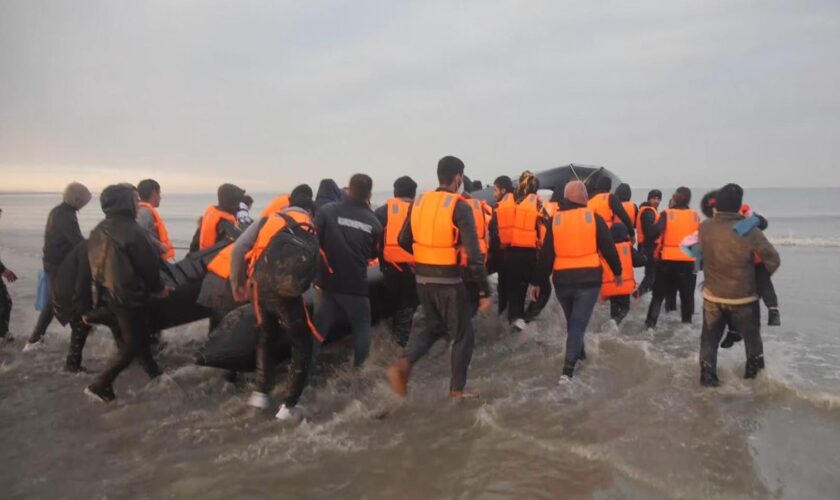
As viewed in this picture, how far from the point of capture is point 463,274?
13.0ft

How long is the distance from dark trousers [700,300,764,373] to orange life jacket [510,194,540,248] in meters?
1.92

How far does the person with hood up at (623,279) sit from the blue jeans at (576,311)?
3.63ft

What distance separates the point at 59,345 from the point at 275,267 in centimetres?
355

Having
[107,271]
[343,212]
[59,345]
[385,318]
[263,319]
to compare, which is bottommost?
[59,345]

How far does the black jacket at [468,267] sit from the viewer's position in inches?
150

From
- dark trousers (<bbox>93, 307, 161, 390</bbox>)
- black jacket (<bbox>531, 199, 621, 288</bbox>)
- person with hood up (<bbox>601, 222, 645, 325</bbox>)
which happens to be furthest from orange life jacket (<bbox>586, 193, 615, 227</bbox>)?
dark trousers (<bbox>93, 307, 161, 390</bbox>)

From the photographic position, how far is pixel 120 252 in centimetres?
394

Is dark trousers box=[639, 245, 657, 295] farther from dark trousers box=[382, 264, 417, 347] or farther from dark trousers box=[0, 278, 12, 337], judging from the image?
dark trousers box=[0, 278, 12, 337]

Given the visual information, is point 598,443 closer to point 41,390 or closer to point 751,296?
point 751,296

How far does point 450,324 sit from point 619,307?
9.47ft

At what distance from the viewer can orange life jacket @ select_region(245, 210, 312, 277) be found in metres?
3.60

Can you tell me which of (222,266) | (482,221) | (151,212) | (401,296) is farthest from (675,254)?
(151,212)

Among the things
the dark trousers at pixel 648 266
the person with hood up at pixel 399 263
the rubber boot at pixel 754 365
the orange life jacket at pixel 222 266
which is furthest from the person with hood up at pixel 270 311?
the dark trousers at pixel 648 266

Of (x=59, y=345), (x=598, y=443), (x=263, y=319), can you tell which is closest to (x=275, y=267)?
(x=263, y=319)
